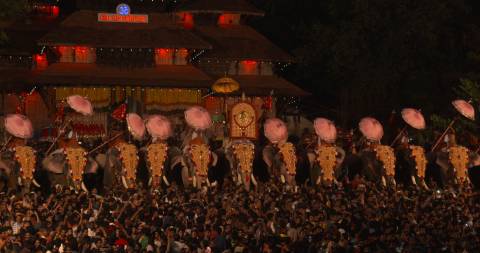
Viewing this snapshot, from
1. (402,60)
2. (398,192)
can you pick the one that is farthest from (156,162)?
(402,60)

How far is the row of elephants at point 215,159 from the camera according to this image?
52938 mm

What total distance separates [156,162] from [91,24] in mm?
16449

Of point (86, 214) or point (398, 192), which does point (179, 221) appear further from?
point (398, 192)

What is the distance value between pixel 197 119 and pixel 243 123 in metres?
1.71

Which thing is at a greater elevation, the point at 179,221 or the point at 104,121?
Answer: the point at 179,221

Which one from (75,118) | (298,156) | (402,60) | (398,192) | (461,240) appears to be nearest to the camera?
(461,240)

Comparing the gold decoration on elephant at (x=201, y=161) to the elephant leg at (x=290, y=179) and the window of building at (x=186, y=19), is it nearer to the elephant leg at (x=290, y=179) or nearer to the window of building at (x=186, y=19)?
the elephant leg at (x=290, y=179)

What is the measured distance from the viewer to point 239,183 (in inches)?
2093

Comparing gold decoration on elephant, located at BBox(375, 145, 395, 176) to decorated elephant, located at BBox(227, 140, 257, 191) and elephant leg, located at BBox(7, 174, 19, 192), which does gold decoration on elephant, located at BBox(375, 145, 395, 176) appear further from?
elephant leg, located at BBox(7, 174, 19, 192)

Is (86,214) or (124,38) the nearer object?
(86,214)

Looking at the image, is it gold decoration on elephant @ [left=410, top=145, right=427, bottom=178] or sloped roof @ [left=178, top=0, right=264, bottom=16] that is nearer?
gold decoration on elephant @ [left=410, top=145, right=427, bottom=178]

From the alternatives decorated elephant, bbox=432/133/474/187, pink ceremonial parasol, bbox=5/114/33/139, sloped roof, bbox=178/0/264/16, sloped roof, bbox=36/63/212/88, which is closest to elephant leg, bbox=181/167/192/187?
pink ceremonial parasol, bbox=5/114/33/139

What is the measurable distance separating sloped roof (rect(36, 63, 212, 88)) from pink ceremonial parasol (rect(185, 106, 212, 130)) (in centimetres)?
1227

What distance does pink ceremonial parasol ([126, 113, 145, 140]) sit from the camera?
54.1 m
